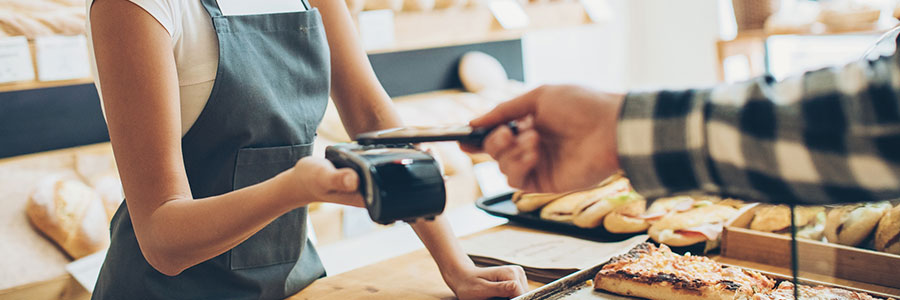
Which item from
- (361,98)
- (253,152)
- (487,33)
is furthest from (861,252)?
(487,33)

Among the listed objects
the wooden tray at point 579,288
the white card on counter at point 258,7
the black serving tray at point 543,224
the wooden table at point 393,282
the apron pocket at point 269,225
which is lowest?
the black serving tray at point 543,224

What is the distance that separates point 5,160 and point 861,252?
2398 millimetres

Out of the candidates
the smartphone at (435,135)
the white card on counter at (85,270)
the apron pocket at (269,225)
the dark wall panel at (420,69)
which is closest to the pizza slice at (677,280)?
the smartphone at (435,135)

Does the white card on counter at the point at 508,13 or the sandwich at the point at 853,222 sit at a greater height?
the white card on counter at the point at 508,13

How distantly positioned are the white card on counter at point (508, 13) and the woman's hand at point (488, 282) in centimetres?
262

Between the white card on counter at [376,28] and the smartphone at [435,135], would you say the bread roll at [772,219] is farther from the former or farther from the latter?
the white card on counter at [376,28]

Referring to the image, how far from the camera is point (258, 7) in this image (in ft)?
4.27

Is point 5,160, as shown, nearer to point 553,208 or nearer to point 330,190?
point 553,208

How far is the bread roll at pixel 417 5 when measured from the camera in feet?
10.7

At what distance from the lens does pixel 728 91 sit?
0.81m

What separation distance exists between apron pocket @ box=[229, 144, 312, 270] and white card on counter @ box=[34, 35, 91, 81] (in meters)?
1.39

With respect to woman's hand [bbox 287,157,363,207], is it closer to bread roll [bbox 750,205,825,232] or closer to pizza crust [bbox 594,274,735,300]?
pizza crust [bbox 594,274,735,300]

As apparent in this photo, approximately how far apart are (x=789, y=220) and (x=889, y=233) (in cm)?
18

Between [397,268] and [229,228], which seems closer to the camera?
[229,228]
